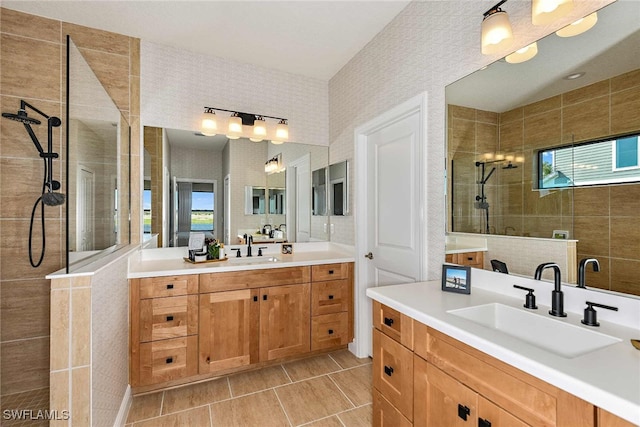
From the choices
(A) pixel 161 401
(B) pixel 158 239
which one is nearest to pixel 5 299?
(B) pixel 158 239

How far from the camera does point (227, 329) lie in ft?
7.73

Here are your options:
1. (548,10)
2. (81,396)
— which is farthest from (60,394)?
(548,10)

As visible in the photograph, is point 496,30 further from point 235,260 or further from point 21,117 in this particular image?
point 21,117

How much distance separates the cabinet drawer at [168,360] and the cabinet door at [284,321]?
21.0 inches

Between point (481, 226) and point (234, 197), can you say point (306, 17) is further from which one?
point (481, 226)

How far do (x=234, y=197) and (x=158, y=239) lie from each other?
78cm

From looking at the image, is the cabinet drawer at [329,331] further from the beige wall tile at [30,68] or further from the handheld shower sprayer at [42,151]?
the beige wall tile at [30,68]

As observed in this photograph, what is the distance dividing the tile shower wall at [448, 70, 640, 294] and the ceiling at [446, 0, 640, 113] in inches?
1.7

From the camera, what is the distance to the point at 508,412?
0.95 meters

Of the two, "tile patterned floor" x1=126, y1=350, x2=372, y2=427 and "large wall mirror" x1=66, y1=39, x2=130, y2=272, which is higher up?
"large wall mirror" x1=66, y1=39, x2=130, y2=272

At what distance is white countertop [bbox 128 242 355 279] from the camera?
225 centimetres

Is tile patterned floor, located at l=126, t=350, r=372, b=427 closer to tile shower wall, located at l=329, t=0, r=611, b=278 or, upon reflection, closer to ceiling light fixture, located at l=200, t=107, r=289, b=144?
tile shower wall, located at l=329, t=0, r=611, b=278

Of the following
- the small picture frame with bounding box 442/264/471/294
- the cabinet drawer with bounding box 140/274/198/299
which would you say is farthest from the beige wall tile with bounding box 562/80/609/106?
the cabinet drawer with bounding box 140/274/198/299

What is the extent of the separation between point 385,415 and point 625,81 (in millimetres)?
1761
